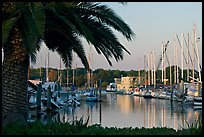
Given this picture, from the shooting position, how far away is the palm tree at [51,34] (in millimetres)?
10570

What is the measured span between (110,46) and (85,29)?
1843 mm

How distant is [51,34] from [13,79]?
2.16 m

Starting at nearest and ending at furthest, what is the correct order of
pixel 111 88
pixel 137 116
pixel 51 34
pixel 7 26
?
1. pixel 7 26
2. pixel 51 34
3. pixel 137 116
4. pixel 111 88

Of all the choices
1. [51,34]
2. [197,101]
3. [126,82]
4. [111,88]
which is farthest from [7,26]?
[126,82]

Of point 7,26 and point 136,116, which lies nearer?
point 7,26

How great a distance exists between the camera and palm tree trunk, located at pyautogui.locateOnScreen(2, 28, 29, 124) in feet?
37.8

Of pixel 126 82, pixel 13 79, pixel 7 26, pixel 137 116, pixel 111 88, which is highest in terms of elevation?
pixel 7 26

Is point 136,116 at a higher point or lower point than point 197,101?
lower

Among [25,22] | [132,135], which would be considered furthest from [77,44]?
[132,135]

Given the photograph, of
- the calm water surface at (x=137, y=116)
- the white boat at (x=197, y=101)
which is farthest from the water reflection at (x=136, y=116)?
the white boat at (x=197, y=101)

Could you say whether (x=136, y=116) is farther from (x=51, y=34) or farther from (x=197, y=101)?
(x=51, y=34)

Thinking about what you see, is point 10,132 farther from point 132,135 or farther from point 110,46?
point 110,46

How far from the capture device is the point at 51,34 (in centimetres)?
1286

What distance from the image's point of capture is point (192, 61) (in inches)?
2351
